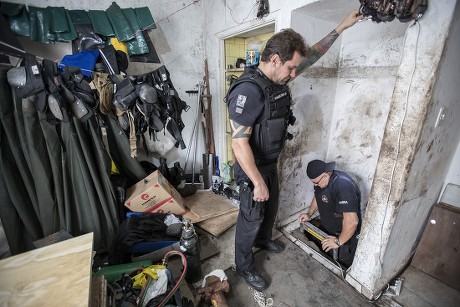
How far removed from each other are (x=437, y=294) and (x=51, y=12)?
3719mm

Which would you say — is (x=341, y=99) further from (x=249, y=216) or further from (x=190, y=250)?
(x=190, y=250)

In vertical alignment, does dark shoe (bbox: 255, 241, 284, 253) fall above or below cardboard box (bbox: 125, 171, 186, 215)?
below

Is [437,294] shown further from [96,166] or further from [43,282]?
[96,166]

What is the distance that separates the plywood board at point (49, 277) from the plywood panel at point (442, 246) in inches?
86.1

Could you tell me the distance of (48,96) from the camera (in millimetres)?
1369

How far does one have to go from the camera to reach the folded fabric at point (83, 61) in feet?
5.47

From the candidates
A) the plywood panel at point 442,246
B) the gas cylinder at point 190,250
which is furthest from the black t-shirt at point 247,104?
the plywood panel at point 442,246

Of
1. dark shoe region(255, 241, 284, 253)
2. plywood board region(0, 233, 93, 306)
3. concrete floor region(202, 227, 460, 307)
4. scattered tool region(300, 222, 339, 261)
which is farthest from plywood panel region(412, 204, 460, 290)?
plywood board region(0, 233, 93, 306)

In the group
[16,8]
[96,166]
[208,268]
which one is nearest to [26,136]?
[96,166]

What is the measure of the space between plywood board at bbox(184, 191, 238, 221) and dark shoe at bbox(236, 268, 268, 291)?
28.2 inches

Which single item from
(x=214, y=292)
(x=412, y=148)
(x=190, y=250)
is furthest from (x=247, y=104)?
(x=214, y=292)

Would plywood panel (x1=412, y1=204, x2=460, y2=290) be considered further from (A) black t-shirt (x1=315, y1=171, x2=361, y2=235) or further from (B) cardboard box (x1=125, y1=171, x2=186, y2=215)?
(B) cardboard box (x1=125, y1=171, x2=186, y2=215)

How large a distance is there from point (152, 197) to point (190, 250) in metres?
0.65

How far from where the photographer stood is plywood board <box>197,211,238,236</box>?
6.54 ft
